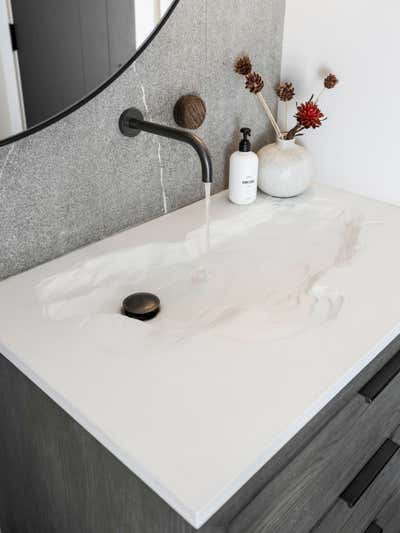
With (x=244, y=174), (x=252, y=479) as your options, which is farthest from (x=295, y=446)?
(x=244, y=174)

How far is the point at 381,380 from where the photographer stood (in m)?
0.95

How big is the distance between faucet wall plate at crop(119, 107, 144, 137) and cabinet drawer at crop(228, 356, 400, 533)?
64 cm

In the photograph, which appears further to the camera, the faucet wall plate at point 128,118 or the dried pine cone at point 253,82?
the dried pine cone at point 253,82

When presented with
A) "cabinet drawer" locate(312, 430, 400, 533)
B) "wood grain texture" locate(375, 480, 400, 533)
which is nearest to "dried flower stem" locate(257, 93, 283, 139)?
"cabinet drawer" locate(312, 430, 400, 533)

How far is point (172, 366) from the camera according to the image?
0.82m

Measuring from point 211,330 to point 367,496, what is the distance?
48 cm

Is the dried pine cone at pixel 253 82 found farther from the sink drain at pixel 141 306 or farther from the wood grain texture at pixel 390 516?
the wood grain texture at pixel 390 516

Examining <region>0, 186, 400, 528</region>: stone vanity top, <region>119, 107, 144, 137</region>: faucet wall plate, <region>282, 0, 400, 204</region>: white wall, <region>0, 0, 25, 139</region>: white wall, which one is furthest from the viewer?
<region>282, 0, 400, 204</region>: white wall

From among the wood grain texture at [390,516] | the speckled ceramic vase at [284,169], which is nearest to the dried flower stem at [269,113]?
the speckled ceramic vase at [284,169]

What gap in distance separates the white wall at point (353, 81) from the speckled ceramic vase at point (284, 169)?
97 mm

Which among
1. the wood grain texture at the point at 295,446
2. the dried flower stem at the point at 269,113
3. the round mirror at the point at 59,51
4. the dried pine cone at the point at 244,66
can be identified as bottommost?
the wood grain texture at the point at 295,446

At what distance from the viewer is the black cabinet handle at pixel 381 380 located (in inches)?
36.3

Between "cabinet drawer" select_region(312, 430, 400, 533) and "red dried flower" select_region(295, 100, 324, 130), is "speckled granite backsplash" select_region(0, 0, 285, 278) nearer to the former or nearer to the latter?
"red dried flower" select_region(295, 100, 324, 130)

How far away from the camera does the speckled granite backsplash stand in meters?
1.00
